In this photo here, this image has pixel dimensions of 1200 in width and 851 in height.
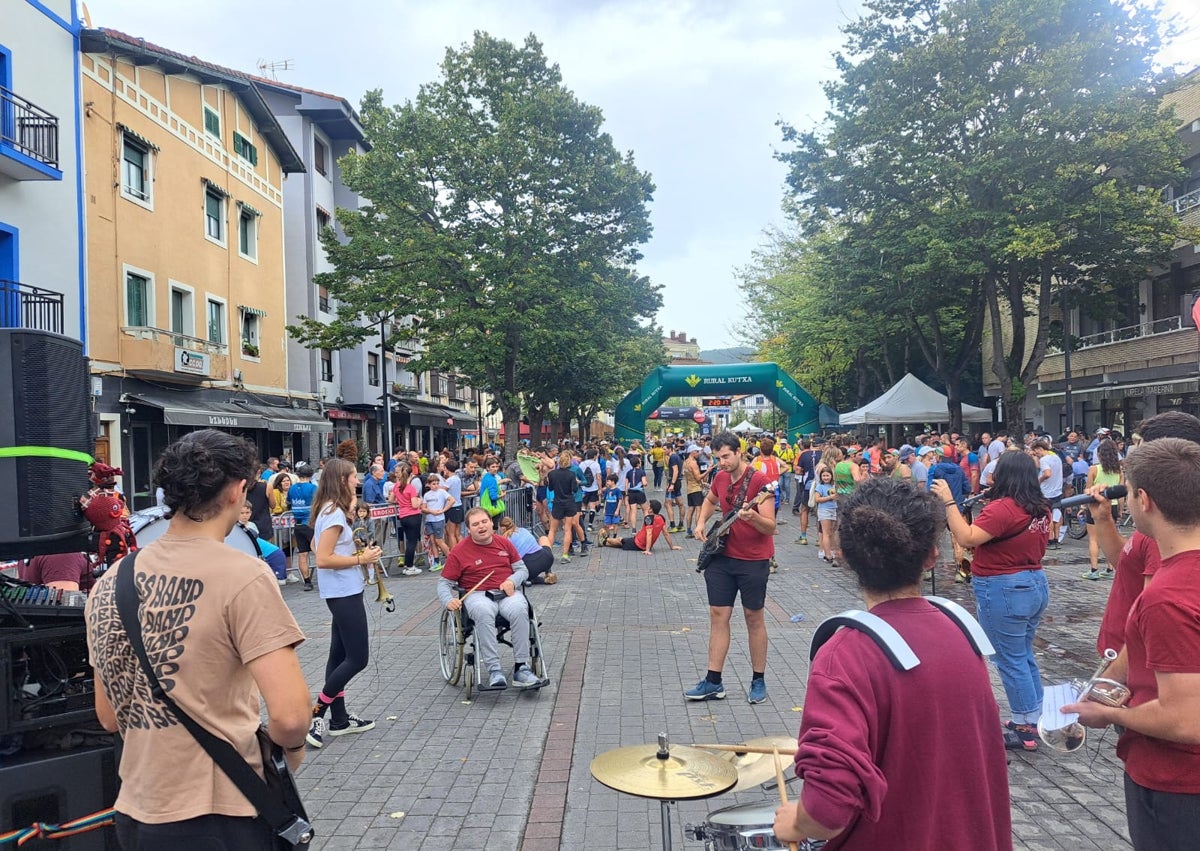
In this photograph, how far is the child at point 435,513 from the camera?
12.9 meters

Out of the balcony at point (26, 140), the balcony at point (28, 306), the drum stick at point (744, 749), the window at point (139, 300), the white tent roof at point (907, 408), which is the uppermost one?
the balcony at point (26, 140)

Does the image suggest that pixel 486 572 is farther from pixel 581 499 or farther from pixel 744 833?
pixel 581 499

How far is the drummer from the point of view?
1.75 meters

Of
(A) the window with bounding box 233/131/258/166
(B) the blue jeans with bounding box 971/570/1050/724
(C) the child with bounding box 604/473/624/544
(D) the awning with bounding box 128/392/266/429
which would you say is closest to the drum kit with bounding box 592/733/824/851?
(B) the blue jeans with bounding box 971/570/1050/724

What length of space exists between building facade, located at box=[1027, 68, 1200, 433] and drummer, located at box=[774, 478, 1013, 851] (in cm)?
2330

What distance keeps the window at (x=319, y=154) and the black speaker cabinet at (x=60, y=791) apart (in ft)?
104

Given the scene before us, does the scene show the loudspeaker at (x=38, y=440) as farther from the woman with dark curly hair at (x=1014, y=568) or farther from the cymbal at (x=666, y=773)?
the woman with dark curly hair at (x=1014, y=568)

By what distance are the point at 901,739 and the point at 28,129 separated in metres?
17.6

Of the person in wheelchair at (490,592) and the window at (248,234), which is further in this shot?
the window at (248,234)

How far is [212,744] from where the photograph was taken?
2.17 m

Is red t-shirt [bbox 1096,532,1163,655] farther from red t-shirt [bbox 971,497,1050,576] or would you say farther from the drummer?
red t-shirt [bbox 971,497,1050,576]

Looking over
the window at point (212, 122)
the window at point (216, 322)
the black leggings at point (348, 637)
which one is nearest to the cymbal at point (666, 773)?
the black leggings at point (348, 637)

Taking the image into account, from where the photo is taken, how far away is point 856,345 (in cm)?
3116

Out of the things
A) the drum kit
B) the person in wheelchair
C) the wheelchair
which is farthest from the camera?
the wheelchair
